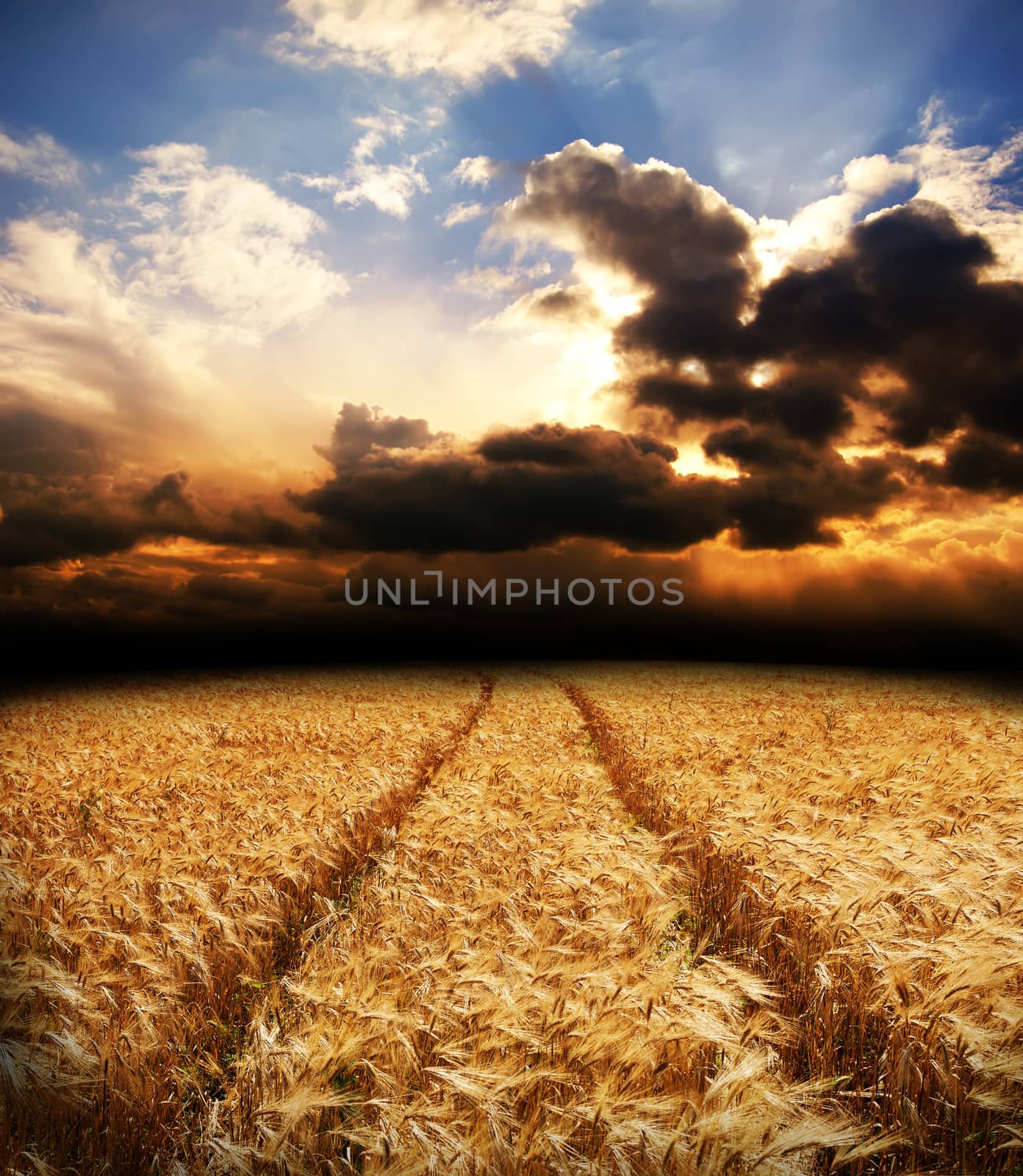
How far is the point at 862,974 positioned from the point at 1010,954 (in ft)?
2.63

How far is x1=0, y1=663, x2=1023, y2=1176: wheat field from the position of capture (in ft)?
8.70

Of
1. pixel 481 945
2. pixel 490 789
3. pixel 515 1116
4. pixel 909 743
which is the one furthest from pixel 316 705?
pixel 515 1116

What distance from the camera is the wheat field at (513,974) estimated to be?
2.65m

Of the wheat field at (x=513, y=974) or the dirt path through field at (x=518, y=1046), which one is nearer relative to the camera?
the dirt path through field at (x=518, y=1046)

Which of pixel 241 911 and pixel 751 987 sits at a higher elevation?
pixel 751 987

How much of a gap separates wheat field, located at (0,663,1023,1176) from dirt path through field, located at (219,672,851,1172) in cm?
2

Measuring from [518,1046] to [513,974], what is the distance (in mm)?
511

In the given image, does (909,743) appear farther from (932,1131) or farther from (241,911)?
(241,911)

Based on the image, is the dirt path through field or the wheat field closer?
the dirt path through field

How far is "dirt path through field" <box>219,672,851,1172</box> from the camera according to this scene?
2.48 meters

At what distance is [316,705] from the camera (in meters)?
22.4

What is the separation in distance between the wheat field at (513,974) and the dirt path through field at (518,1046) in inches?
0.7

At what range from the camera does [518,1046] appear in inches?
120

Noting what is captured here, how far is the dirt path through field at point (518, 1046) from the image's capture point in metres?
2.48
